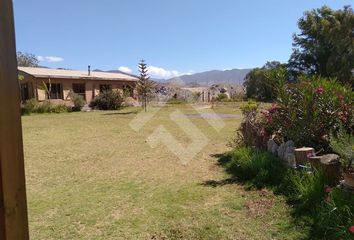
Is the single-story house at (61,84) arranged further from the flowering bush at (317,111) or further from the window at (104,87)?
the flowering bush at (317,111)

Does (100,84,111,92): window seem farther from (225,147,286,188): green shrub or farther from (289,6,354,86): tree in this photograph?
(225,147,286,188): green shrub

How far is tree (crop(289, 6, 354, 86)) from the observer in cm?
3022

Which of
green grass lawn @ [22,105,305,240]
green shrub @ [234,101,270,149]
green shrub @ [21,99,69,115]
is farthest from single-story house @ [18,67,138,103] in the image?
green shrub @ [234,101,270,149]

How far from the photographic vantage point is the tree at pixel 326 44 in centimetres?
3022

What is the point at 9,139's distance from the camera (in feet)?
3.51

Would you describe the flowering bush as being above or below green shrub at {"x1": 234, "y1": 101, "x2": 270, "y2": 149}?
above

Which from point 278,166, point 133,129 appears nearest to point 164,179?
point 278,166

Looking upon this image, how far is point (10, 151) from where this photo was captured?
1.08 meters

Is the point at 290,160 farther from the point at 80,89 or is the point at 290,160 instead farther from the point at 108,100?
the point at 80,89

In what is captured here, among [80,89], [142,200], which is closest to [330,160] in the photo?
[142,200]

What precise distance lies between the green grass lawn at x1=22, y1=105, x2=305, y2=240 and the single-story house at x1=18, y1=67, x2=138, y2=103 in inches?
684

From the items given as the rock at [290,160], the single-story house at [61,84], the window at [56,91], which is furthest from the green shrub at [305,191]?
the window at [56,91]

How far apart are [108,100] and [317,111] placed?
2162 centimetres

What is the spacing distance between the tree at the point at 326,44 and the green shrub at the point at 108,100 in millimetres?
17058
